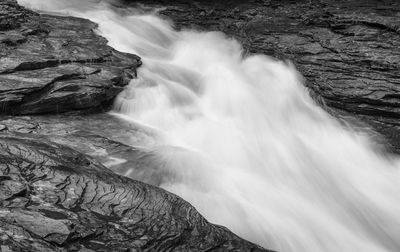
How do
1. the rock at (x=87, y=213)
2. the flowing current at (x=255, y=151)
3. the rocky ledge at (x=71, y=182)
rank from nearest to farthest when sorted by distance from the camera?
1. the rock at (x=87, y=213)
2. the rocky ledge at (x=71, y=182)
3. the flowing current at (x=255, y=151)

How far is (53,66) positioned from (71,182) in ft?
15.8

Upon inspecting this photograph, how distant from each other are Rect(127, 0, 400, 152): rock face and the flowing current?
0.55 metres

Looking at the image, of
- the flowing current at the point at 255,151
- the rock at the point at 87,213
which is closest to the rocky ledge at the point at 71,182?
A: the rock at the point at 87,213

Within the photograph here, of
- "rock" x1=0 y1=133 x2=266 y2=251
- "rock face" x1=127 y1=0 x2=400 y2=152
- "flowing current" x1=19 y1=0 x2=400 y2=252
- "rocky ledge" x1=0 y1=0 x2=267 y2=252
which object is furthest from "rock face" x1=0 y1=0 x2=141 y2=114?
"rock face" x1=127 y1=0 x2=400 y2=152

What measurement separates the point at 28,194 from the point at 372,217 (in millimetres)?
6144

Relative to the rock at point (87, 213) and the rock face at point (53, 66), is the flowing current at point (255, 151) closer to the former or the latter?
the rock face at point (53, 66)

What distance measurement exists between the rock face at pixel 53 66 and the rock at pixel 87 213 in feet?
8.21

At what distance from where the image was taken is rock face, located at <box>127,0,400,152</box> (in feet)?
35.0

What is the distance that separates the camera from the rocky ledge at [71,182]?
166 inches

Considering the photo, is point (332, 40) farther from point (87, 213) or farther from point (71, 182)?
point (87, 213)

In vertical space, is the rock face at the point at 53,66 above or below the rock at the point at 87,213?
above

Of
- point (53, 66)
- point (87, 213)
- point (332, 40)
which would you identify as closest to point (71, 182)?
point (87, 213)

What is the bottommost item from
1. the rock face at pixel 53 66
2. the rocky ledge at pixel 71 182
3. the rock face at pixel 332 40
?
the rocky ledge at pixel 71 182

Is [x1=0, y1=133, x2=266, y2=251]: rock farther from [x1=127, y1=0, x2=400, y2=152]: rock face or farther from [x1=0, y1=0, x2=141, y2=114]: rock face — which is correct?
[x1=127, y1=0, x2=400, y2=152]: rock face
